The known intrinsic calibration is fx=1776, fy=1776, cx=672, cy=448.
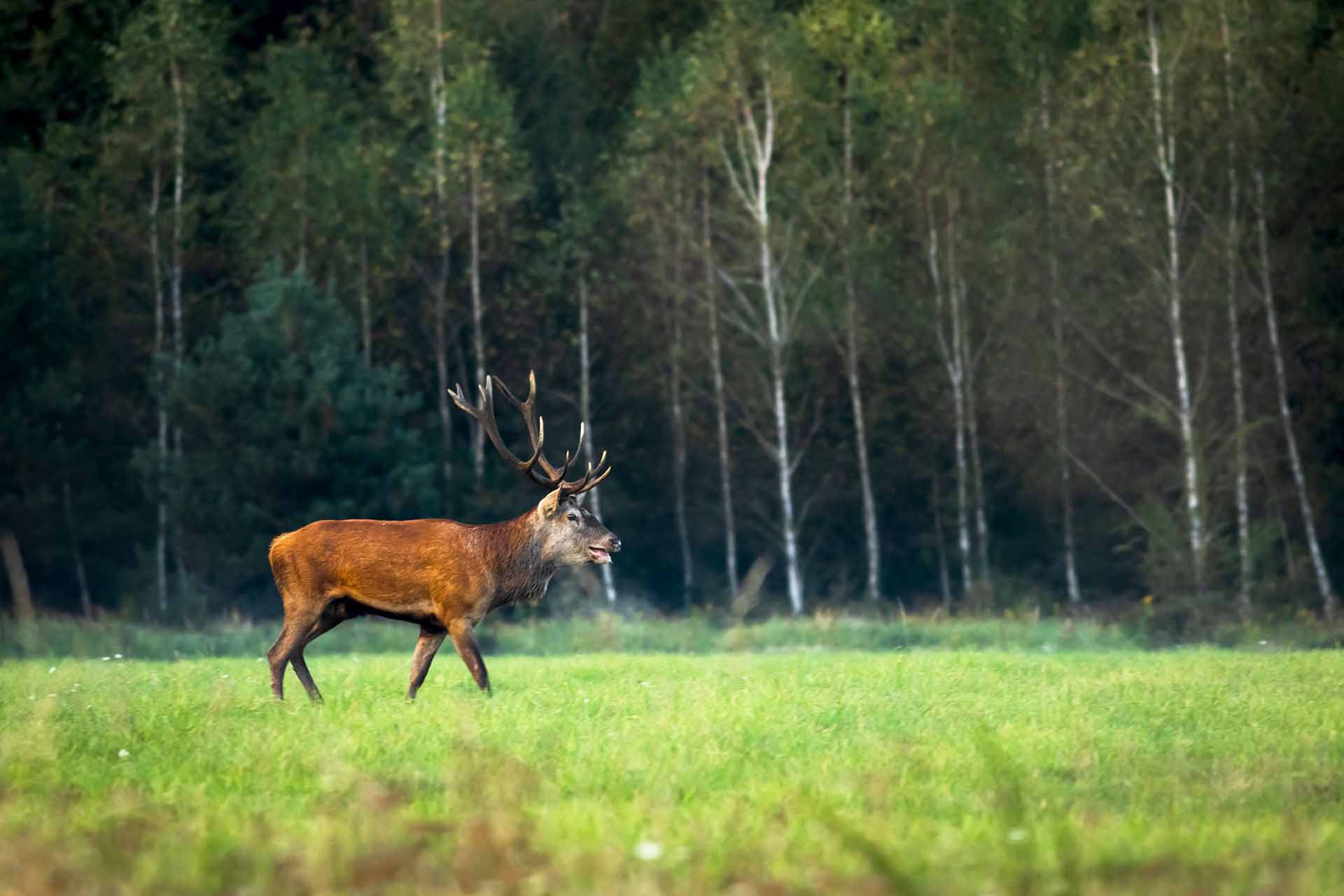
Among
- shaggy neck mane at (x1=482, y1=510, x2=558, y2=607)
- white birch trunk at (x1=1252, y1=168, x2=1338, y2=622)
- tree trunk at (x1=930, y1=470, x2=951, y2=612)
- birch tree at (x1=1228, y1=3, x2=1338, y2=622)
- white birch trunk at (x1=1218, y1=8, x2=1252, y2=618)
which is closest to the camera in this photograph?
shaggy neck mane at (x1=482, y1=510, x2=558, y2=607)

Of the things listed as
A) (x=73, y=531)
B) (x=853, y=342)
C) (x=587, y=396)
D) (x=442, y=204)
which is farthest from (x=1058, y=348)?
(x=73, y=531)

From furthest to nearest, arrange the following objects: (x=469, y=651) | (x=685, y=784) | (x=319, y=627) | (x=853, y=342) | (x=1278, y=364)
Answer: (x=853, y=342), (x=1278, y=364), (x=319, y=627), (x=469, y=651), (x=685, y=784)

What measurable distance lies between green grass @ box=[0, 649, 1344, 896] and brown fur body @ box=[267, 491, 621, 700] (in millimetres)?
341

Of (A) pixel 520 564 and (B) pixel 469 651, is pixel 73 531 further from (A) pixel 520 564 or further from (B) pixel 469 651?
(B) pixel 469 651

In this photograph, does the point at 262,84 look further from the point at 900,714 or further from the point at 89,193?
the point at 900,714

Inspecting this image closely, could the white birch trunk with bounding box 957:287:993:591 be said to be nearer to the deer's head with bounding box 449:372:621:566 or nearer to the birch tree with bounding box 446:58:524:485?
the birch tree with bounding box 446:58:524:485

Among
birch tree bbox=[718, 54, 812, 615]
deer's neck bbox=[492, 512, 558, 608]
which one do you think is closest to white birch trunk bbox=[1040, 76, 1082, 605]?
birch tree bbox=[718, 54, 812, 615]

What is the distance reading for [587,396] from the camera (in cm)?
3759

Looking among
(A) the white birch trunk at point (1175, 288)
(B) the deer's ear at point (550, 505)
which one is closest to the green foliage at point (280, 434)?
(A) the white birch trunk at point (1175, 288)

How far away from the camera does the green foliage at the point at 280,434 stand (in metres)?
31.2

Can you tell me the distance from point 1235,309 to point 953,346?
24.0 feet

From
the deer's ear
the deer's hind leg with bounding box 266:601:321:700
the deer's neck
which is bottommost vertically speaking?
the deer's hind leg with bounding box 266:601:321:700

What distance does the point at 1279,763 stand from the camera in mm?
8531

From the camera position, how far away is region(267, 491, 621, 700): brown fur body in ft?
39.0
